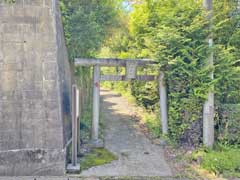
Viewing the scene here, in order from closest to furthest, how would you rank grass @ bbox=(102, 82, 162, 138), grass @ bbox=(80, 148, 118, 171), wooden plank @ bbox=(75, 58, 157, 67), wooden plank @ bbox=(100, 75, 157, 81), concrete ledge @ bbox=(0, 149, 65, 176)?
concrete ledge @ bbox=(0, 149, 65, 176), grass @ bbox=(80, 148, 118, 171), wooden plank @ bbox=(75, 58, 157, 67), wooden plank @ bbox=(100, 75, 157, 81), grass @ bbox=(102, 82, 162, 138)

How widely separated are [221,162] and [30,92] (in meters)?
4.00

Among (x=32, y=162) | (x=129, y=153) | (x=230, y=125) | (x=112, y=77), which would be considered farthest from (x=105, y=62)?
(x=230, y=125)

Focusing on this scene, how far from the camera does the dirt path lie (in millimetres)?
4625

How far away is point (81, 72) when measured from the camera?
8461 mm

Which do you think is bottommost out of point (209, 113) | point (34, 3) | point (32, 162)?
point (32, 162)

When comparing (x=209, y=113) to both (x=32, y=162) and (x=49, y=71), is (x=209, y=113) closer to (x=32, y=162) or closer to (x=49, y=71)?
(x=49, y=71)

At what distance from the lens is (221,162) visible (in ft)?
15.6

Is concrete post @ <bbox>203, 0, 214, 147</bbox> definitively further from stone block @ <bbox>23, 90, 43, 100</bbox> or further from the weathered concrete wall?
stone block @ <bbox>23, 90, 43, 100</bbox>

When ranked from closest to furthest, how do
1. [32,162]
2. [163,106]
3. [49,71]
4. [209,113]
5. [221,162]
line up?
1. [32,162]
2. [49,71]
3. [221,162]
4. [209,113]
5. [163,106]

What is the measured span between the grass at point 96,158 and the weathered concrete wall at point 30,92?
Answer: 0.63 m

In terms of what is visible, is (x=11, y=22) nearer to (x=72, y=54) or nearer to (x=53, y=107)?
(x=53, y=107)

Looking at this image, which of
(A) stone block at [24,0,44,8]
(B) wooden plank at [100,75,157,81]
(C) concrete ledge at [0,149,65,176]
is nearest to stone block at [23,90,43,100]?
(C) concrete ledge at [0,149,65,176]

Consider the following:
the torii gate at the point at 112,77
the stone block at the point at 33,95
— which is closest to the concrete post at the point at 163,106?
the torii gate at the point at 112,77

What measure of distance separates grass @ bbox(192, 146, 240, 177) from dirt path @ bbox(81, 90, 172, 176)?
766 mm
